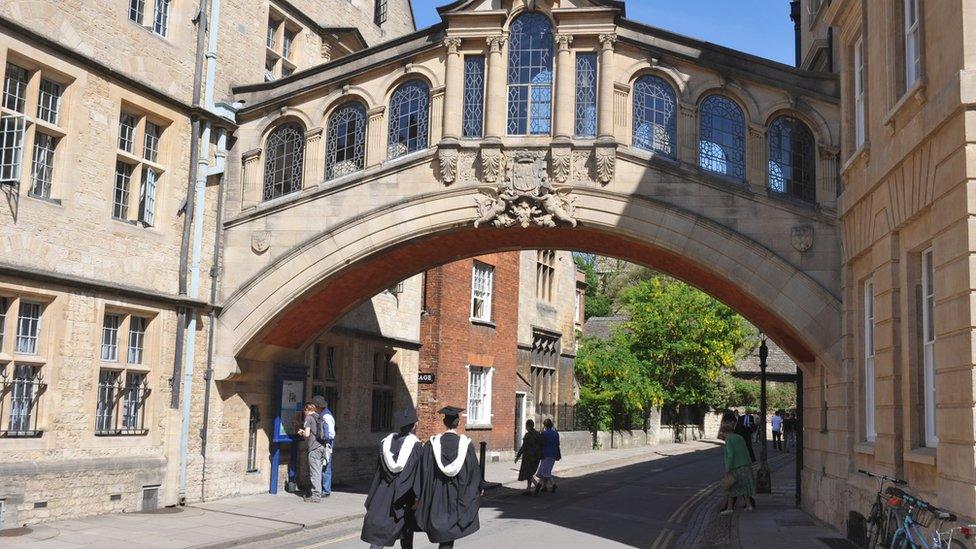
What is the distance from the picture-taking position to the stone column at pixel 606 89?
16594mm

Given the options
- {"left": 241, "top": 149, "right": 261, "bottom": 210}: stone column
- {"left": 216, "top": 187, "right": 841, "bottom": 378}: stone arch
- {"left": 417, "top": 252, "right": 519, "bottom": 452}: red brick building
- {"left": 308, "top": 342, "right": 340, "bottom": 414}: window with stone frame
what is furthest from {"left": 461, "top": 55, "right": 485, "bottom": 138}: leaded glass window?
{"left": 417, "top": 252, "right": 519, "bottom": 452}: red brick building

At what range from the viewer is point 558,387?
36.8m

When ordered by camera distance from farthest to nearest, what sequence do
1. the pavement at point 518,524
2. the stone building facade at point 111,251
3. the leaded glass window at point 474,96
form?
1. the leaded glass window at point 474,96
2. the stone building facade at point 111,251
3. the pavement at point 518,524

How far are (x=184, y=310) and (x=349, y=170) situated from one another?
3.79 metres

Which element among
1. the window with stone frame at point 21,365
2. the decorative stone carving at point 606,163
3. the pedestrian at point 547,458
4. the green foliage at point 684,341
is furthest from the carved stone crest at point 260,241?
the green foliage at point 684,341

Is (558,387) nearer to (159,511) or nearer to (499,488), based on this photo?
(499,488)

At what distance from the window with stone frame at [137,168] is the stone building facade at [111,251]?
3 centimetres

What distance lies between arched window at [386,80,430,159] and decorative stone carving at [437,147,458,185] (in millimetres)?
571

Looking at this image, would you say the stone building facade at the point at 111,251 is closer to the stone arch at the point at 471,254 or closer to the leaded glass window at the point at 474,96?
the stone arch at the point at 471,254

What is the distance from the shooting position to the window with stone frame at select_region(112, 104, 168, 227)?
51.5 feet

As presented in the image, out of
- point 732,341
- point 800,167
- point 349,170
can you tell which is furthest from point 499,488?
point 732,341

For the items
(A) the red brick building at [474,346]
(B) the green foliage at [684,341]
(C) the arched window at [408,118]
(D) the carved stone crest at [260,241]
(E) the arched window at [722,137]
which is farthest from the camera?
(B) the green foliage at [684,341]

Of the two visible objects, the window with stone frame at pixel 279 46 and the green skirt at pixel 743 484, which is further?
the window with stone frame at pixel 279 46

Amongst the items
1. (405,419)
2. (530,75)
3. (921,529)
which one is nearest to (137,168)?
(530,75)
